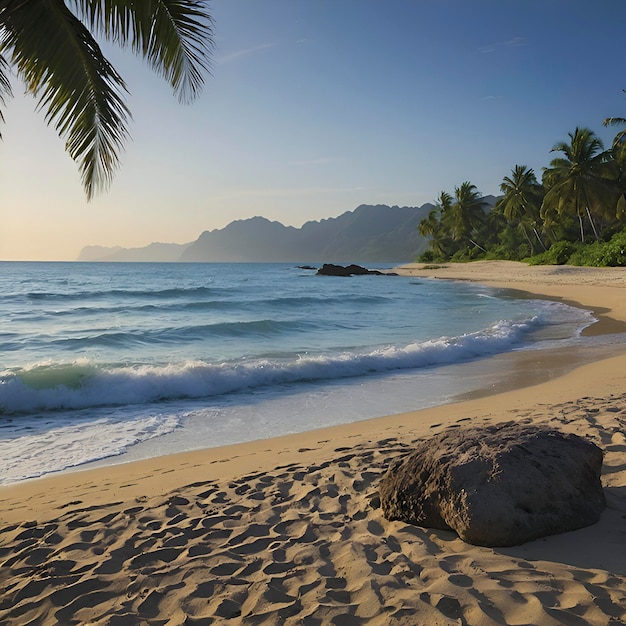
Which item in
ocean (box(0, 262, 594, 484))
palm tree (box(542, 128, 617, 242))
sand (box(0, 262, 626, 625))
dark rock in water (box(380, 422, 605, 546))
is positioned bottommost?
ocean (box(0, 262, 594, 484))

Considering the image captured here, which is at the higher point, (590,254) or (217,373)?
(590,254)

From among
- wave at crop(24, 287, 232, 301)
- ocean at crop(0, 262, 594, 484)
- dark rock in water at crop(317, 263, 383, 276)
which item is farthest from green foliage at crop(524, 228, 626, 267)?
wave at crop(24, 287, 232, 301)

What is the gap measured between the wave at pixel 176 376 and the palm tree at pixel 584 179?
3429cm

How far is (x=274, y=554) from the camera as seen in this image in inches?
120

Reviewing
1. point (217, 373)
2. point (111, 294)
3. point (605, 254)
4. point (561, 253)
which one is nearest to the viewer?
point (217, 373)

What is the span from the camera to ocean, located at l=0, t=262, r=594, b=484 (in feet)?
21.3

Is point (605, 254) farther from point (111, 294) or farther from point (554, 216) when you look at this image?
point (111, 294)

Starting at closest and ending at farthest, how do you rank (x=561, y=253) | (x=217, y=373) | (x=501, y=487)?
1. (x=501, y=487)
2. (x=217, y=373)
3. (x=561, y=253)

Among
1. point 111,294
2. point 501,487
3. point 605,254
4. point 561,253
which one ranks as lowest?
point 501,487

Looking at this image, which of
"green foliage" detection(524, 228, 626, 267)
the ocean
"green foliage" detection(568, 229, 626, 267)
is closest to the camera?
the ocean

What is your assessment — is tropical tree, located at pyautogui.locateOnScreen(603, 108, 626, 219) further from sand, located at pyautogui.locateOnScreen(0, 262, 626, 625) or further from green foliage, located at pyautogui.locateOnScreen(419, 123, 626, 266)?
sand, located at pyautogui.locateOnScreen(0, 262, 626, 625)

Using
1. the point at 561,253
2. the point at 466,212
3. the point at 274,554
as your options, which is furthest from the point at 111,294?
the point at 466,212

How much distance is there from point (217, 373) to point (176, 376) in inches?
30.5

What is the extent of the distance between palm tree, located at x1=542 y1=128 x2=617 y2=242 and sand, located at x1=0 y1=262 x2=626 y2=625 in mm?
40639
